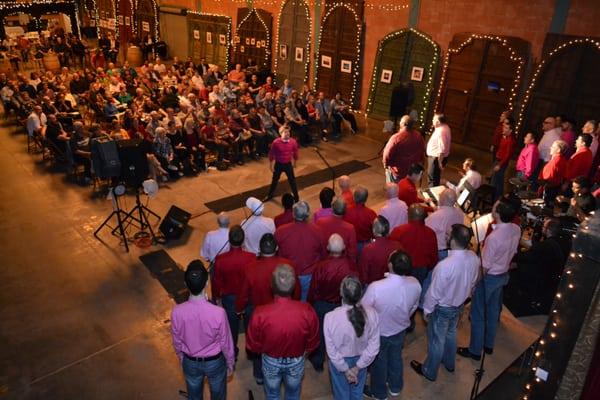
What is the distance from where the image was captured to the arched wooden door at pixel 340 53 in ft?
43.7

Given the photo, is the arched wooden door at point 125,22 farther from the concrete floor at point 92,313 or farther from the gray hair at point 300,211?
the gray hair at point 300,211

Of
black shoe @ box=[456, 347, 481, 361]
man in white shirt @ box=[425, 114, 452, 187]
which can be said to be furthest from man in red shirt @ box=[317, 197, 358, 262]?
man in white shirt @ box=[425, 114, 452, 187]

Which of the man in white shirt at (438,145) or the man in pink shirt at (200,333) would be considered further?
the man in white shirt at (438,145)

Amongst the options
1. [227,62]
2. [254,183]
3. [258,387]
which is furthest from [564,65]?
[227,62]

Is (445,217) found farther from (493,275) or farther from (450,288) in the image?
(450,288)

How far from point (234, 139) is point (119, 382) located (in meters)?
6.56

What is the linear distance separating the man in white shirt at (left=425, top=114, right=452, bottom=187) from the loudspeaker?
15.5 ft

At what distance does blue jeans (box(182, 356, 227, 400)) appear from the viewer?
3648 millimetres

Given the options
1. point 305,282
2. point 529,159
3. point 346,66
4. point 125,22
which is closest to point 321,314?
point 305,282

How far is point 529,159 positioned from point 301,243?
5.44m

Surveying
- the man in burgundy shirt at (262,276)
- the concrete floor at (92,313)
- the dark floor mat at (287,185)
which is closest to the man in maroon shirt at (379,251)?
the man in burgundy shirt at (262,276)

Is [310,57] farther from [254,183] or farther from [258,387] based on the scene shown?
[258,387]

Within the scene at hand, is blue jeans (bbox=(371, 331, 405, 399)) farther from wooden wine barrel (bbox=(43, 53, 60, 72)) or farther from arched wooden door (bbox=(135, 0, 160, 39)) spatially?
arched wooden door (bbox=(135, 0, 160, 39))

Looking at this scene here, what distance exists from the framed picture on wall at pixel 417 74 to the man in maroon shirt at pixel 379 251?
348 inches
